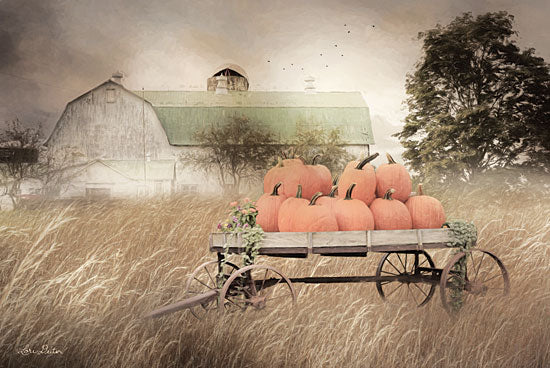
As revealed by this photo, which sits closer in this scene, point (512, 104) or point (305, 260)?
point (305, 260)

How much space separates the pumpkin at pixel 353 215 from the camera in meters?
2.94

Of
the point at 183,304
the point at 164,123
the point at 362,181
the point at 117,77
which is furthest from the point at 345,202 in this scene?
the point at 164,123

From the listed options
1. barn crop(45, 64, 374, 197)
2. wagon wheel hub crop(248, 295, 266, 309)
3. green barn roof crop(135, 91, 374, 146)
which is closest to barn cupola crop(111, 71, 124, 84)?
barn crop(45, 64, 374, 197)

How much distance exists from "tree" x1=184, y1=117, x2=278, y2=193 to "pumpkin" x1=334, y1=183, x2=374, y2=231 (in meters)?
3.35

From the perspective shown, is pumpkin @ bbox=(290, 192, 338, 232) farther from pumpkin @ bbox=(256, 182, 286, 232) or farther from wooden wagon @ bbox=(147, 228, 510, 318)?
pumpkin @ bbox=(256, 182, 286, 232)

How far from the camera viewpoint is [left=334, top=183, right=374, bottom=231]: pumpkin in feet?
Result: 9.64

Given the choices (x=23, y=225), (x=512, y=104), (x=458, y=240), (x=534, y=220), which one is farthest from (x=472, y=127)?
(x=23, y=225)

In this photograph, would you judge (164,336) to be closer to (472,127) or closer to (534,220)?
(534,220)

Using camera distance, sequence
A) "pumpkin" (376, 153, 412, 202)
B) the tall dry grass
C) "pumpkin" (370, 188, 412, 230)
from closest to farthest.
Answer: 1. the tall dry grass
2. "pumpkin" (370, 188, 412, 230)
3. "pumpkin" (376, 153, 412, 202)

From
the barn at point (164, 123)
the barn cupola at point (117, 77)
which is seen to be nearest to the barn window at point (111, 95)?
the barn at point (164, 123)

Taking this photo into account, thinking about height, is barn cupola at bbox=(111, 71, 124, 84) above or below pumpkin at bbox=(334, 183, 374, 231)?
above

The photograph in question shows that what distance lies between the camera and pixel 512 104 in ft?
Result: 24.8

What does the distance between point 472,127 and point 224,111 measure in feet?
11.4
